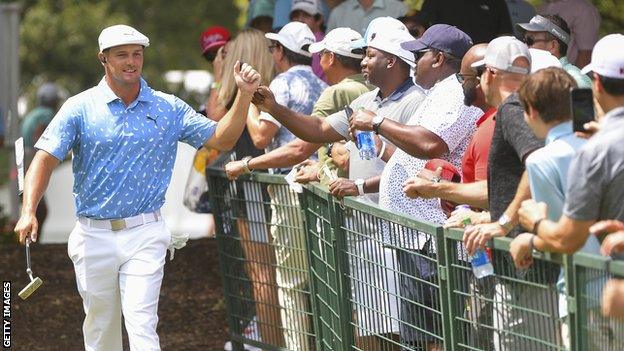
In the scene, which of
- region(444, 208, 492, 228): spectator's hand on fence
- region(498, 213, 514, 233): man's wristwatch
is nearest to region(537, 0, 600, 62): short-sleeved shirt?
region(444, 208, 492, 228): spectator's hand on fence

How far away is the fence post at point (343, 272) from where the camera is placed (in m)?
8.37

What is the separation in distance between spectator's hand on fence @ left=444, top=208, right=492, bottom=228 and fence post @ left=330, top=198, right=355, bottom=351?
1.34m

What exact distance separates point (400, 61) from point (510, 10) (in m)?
3.45

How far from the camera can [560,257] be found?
5.76 meters

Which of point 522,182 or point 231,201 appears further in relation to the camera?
point 231,201

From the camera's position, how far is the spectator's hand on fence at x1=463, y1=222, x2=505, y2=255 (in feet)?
20.6

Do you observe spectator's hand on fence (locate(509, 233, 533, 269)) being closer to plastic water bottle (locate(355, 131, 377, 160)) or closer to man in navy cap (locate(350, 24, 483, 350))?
man in navy cap (locate(350, 24, 483, 350))

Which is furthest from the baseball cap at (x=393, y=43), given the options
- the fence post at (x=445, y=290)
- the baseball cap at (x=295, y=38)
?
the fence post at (x=445, y=290)

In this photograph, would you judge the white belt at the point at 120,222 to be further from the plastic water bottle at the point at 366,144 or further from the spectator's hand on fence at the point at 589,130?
the spectator's hand on fence at the point at 589,130

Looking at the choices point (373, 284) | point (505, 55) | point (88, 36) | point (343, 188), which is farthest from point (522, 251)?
point (88, 36)

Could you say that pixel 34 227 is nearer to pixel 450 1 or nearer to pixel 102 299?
pixel 102 299

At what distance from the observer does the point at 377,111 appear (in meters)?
8.61

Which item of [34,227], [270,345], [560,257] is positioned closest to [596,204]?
[560,257]

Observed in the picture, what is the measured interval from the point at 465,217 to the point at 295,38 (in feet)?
12.7
